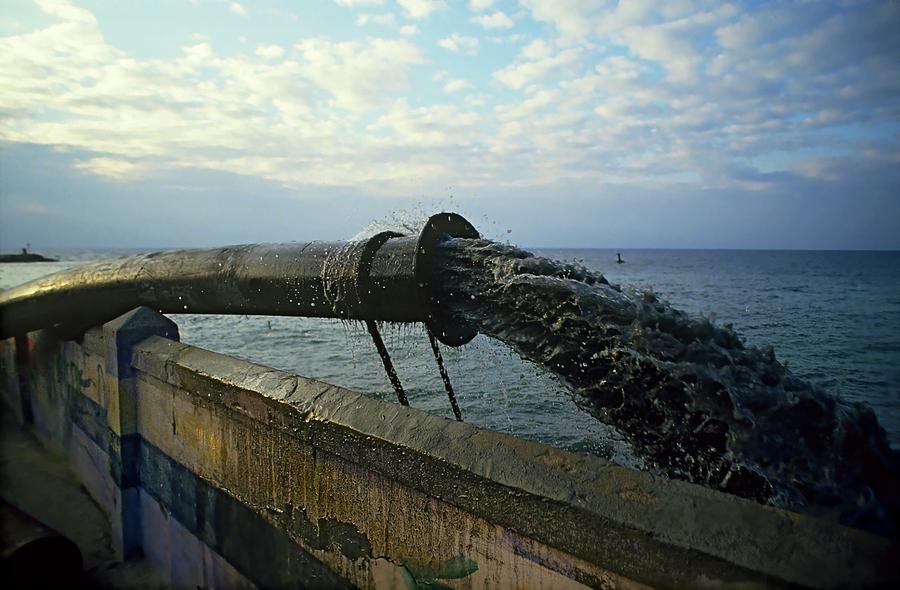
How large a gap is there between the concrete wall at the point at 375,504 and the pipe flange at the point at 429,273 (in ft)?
3.31

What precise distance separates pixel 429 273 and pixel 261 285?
167 centimetres

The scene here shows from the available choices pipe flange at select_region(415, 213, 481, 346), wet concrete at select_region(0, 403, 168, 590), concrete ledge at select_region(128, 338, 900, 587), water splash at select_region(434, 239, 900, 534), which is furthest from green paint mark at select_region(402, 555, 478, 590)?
wet concrete at select_region(0, 403, 168, 590)

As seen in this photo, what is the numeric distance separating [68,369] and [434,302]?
16.8 feet

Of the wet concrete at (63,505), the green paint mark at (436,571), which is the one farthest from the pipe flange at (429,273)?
the wet concrete at (63,505)

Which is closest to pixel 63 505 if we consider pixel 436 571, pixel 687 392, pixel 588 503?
pixel 436 571

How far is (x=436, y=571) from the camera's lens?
211 centimetres

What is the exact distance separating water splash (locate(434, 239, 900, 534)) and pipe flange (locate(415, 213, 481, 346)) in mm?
169

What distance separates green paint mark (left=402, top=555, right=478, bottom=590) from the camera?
6.61 ft

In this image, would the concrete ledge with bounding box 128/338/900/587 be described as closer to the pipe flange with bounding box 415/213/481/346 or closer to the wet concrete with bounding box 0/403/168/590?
the pipe flange with bounding box 415/213/481/346

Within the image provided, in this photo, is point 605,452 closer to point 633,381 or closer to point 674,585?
point 633,381

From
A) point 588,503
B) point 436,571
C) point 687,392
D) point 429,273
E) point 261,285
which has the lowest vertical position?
point 436,571

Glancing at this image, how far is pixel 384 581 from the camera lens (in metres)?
2.32

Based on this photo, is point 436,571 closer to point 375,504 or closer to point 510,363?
point 375,504

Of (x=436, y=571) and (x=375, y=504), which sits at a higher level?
(x=375, y=504)
